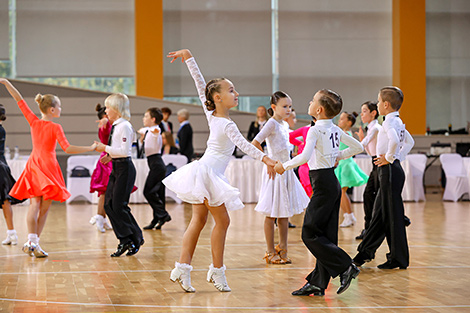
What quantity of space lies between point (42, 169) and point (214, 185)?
2283 millimetres

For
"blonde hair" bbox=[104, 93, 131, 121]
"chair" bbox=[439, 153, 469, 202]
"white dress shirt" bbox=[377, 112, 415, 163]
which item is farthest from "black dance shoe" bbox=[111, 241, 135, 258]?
"chair" bbox=[439, 153, 469, 202]

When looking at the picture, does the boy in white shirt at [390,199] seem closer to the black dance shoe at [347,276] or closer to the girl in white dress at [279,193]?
the girl in white dress at [279,193]

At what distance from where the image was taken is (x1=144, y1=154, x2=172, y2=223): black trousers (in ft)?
24.4

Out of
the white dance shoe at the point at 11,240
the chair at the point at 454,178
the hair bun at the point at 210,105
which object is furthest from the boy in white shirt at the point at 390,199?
the chair at the point at 454,178

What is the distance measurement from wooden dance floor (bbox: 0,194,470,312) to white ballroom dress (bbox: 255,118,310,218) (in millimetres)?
444

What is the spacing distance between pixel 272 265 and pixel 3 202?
2834mm

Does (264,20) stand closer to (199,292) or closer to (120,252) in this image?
(120,252)

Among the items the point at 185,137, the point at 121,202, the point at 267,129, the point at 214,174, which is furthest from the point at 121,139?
the point at 185,137

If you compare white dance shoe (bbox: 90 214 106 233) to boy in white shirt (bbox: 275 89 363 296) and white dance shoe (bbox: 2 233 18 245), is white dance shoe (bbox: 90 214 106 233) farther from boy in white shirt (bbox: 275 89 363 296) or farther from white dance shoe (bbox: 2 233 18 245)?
boy in white shirt (bbox: 275 89 363 296)

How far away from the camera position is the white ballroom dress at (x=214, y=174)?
3.82 m

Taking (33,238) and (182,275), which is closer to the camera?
(182,275)

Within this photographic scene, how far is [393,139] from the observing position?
4723mm

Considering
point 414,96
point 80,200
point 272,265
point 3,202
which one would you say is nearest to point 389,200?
point 272,265

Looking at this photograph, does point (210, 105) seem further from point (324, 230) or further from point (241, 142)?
point (324, 230)
